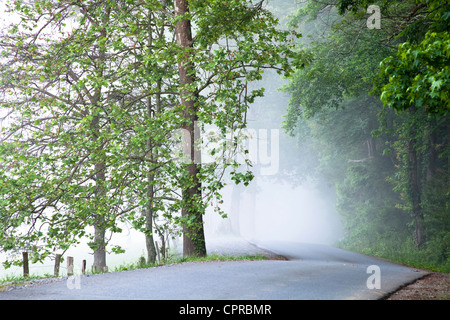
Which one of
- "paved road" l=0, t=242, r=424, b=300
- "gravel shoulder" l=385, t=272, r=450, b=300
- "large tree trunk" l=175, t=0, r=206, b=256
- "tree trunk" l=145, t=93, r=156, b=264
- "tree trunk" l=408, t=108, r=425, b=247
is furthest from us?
"tree trunk" l=408, t=108, r=425, b=247

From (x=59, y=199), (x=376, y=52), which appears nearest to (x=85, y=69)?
(x=59, y=199)

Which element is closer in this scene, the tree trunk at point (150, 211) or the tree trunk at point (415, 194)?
the tree trunk at point (150, 211)

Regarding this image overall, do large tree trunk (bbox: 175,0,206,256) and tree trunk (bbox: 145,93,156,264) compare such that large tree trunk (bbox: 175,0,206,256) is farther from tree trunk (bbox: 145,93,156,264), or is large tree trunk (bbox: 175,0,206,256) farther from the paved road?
the paved road

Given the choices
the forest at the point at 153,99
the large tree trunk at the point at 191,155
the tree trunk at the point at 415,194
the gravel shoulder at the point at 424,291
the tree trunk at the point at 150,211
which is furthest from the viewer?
the tree trunk at the point at 415,194

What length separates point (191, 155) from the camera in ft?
44.0

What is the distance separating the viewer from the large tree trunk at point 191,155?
500 inches

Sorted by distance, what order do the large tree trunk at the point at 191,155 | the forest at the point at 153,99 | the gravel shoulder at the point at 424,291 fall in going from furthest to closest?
1. the large tree trunk at the point at 191,155
2. the forest at the point at 153,99
3. the gravel shoulder at the point at 424,291

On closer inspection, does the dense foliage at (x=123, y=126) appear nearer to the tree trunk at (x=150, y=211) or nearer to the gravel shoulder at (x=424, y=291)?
the tree trunk at (x=150, y=211)

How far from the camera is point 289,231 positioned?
6712 cm

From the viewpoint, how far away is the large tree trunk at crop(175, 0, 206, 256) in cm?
1270

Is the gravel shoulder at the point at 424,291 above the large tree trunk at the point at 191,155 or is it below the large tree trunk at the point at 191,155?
below

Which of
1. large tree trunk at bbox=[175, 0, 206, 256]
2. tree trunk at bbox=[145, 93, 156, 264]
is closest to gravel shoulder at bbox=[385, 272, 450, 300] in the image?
large tree trunk at bbox=[175, 0, 206, 256]

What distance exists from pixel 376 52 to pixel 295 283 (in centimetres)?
1290

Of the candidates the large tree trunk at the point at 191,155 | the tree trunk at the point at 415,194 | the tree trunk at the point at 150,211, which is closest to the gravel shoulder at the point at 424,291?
the large tree trunk at the point at 191,155
